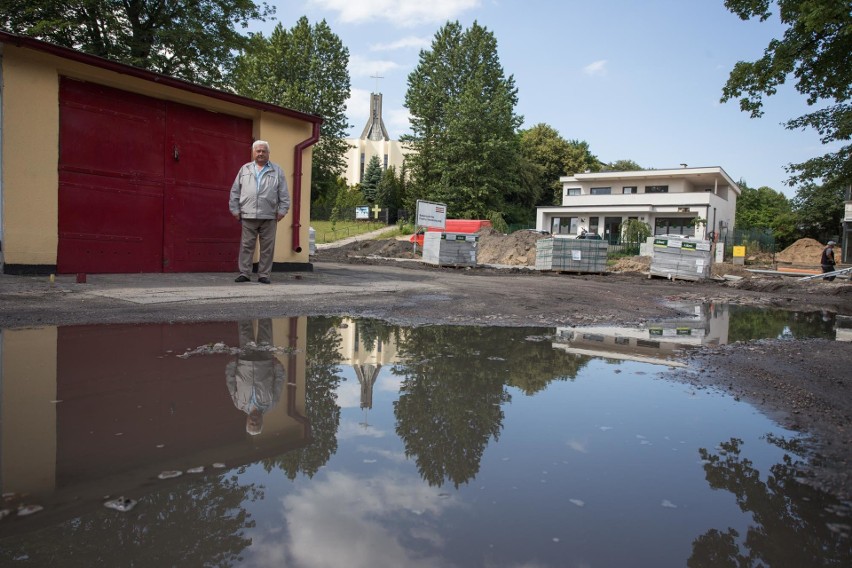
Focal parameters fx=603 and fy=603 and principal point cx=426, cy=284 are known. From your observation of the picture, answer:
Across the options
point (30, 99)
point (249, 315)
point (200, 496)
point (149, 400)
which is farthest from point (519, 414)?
point (30, 99)

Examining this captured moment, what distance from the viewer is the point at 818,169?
1722cm

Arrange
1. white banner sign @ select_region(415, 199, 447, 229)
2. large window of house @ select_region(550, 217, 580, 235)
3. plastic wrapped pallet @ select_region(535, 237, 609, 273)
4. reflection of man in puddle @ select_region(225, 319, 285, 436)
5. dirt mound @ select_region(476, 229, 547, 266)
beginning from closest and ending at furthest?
reflection of man in puddle @ select_region(225, 319, 285, 436) → plastic wrapped pallet @ select_region(535, 237, 609, 273) → white banner sign @ select_region(415, 199, 447, 229) → dirt mound @ select_region(476, 229, 547, 266) → large window of house @ select_region(550, 217, 580, 235)

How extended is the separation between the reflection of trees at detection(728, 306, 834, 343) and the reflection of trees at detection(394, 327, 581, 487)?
113 inches

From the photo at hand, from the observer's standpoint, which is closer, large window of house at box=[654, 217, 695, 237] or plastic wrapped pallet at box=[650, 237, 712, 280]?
plastic wrapped pallet at box=[650, 237, 712, 280]

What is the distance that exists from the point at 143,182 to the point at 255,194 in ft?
7.30

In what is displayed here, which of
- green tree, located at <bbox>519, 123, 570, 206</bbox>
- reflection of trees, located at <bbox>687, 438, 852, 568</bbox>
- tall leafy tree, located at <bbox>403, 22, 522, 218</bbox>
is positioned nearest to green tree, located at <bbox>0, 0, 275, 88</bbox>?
reflection of trees, located at <bbox>687, 438, 852, 568</bbox>

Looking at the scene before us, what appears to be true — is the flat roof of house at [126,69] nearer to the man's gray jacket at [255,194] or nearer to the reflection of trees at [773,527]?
the man's gray jacket at [255,194]

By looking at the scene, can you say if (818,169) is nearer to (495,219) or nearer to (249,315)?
(249,315)

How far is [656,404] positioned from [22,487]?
3.22 meters

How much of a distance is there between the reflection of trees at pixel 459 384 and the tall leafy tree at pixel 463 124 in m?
44.9

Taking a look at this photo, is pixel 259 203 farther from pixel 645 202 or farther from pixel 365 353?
pixel 645 202

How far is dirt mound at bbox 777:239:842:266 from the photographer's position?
44500 mm

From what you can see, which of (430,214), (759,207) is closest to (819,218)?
(759,207)

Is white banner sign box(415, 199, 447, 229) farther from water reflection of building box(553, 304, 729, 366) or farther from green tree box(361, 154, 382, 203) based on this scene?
green tree box(361, 154, 382, 203)
